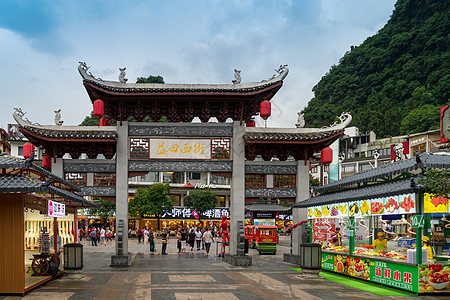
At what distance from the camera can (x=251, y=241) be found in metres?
38.9

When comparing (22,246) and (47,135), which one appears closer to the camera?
(22,246)

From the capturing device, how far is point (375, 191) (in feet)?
53.6

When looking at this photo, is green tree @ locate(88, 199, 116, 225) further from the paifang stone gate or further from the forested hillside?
the forested hillside

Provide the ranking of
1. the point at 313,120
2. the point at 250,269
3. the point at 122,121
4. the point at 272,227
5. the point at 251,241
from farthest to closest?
the point at 313,120, the point at 251,241, the point at 272,227, the point at 122,121, the point at 250,269

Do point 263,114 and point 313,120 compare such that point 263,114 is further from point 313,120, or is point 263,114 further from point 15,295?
point 313,120

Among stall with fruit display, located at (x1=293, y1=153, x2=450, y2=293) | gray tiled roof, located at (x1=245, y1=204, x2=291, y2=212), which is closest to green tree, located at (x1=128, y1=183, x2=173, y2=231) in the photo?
gray tiled roof, located at (x1=245, y1=204, x2=291, y2=212)

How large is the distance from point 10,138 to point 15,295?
6376 cm

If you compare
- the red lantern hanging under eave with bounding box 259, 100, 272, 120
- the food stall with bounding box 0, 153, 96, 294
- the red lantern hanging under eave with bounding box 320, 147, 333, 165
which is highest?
the red lantern hanging under eave with bounding box 259, 100, 272, 120

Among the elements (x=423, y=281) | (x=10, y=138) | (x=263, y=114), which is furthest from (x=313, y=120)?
(x=423, y=281)

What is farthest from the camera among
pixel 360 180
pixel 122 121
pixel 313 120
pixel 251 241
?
pixel 313 120

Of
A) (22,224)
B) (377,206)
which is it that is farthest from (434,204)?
(22,224)

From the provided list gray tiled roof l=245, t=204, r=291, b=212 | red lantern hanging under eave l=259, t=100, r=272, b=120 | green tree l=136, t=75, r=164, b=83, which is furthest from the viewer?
green tree l=136, t=75, r=164, b=83

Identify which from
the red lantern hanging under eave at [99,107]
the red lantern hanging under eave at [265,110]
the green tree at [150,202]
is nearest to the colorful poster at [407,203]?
the red lantern hanging under eave at [265,110]

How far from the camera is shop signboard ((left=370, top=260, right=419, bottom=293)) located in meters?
13.9
